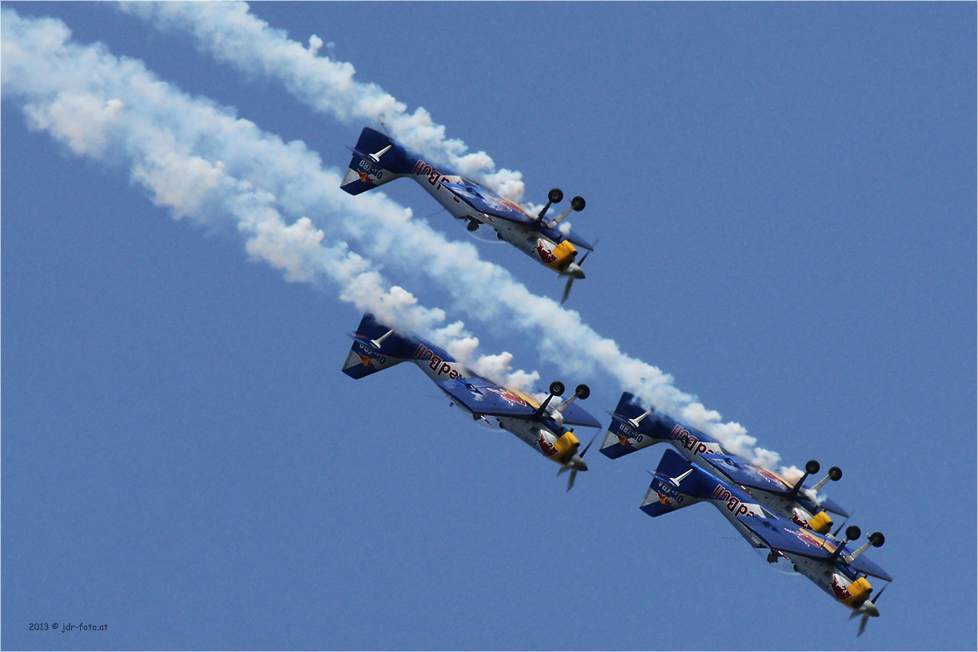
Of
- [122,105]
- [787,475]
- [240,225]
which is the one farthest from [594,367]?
[122,105]

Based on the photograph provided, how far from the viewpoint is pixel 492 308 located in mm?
95000

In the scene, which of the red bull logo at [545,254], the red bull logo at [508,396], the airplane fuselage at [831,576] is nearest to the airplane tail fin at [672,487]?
the airplane fuselage at [831,576]

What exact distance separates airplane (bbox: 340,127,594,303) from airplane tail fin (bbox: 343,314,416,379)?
7.19 m

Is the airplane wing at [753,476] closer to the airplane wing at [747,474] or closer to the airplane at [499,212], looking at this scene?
the airplane wing at [747,474]

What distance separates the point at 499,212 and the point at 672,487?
17.9 meters

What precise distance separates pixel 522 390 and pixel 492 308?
4.86 m

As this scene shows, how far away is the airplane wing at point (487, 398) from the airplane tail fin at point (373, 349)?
4.43m

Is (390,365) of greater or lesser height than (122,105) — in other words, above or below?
below

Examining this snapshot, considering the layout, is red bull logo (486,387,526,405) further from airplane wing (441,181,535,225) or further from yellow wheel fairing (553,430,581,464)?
airplane wing (441,181,535,225)

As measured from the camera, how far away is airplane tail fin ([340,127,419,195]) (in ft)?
319

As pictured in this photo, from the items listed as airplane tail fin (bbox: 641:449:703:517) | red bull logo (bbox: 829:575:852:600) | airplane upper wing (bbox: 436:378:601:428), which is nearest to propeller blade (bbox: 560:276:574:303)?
airplane upper wing (bbox: 436:378:601:428)

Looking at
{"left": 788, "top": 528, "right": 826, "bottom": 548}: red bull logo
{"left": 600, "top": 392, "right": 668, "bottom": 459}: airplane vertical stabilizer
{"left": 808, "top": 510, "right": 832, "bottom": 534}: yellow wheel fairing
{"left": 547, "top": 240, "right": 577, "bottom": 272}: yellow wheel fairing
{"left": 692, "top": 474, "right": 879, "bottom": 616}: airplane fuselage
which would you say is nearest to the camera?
{"left": 692, "top": 474, "right": 879, "bottom": 616}: airplane fuselage

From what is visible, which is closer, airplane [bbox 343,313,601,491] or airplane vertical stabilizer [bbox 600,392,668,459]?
airplane [bbox 343,313,601,491]

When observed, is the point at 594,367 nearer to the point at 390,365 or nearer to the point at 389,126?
the point at 390,365
